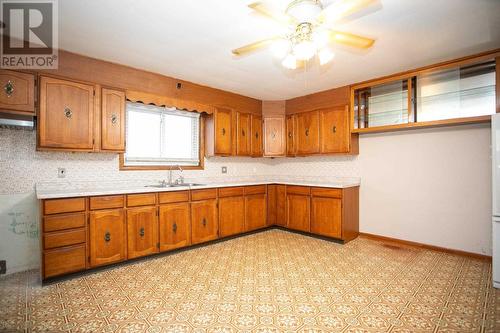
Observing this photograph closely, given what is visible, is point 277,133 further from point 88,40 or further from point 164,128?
point 88,40

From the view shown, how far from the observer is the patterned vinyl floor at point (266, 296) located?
199 centimetres

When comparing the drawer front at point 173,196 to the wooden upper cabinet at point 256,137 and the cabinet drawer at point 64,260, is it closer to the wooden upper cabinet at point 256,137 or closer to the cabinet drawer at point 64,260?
the cabinet drawer at point 64,260

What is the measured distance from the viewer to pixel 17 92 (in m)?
2.73

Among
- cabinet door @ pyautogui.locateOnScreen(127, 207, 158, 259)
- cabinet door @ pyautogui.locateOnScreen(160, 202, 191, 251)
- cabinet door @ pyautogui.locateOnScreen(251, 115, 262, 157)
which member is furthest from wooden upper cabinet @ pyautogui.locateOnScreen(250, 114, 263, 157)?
cabinet door @ pyautogui.locateOnScreen(127, 207, 158, 259)

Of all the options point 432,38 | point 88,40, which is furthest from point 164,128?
point 432,38

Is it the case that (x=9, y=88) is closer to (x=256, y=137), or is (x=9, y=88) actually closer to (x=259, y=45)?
(x=259, y=45)

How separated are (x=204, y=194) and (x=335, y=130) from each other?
243 cm

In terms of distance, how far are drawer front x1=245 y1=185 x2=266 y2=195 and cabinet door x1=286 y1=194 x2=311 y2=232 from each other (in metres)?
0.47

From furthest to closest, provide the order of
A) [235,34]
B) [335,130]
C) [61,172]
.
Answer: [335,130] < [61,172] < [235,34]

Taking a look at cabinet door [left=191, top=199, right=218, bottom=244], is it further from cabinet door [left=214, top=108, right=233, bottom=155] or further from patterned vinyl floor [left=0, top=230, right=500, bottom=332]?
cabinet door [left=214, top=108, right=233, bottom=155]

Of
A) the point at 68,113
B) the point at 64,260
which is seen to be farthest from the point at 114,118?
the point at 64,260

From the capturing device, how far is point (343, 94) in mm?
4344

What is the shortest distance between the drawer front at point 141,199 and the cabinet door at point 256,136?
2.20 m

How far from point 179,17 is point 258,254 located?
2.93m
